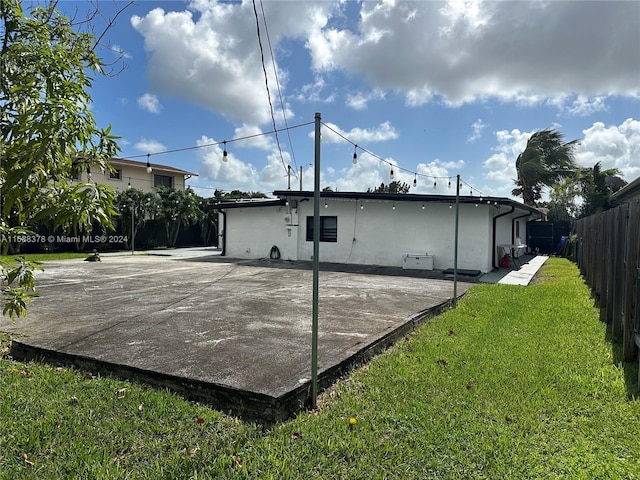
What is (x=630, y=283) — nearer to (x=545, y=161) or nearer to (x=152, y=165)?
(x=545, y=161)

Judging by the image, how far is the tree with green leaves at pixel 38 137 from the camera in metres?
1.53

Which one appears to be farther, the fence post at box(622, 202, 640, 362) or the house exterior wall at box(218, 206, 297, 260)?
the house exterior wall at box(218, 206, 297, 260)

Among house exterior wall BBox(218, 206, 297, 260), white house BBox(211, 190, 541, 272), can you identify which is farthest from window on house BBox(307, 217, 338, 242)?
house exterior wall BBox(218, 206, 297, 260)

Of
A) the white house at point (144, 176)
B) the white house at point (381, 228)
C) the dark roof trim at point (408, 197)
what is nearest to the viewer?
the dark roof trim at point (408, 197)

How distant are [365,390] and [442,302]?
3917 mm

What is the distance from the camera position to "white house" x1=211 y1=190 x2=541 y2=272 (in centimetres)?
1271

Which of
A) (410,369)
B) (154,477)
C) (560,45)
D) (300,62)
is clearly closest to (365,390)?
(410,369)

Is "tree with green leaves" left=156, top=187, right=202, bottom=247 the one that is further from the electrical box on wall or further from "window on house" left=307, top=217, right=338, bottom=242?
the electrical box on wall

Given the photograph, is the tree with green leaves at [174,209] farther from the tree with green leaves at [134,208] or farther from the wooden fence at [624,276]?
the wooden fence at [624,276]

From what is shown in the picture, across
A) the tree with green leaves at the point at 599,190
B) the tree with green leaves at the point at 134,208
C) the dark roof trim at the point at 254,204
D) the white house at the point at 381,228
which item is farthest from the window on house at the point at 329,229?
the tree with green leaves at the point at 599,190

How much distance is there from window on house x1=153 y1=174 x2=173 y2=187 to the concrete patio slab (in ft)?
69.8

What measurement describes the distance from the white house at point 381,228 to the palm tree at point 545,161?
25.2 feet

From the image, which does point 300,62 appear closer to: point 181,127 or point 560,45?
point 560,45

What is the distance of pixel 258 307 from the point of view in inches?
243
